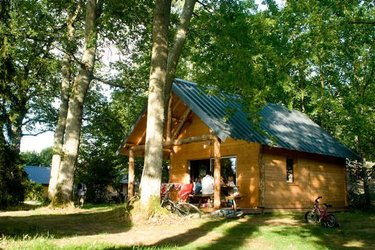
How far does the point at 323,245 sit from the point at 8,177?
19348mm

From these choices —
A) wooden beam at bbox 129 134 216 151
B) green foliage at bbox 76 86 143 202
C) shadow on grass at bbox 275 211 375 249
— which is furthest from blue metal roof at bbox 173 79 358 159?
green foliage at bbox 76 86 143 202

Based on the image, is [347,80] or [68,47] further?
[347,80]

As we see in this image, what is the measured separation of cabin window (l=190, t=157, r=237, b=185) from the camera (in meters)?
19.4

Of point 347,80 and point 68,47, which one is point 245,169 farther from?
point 347,80

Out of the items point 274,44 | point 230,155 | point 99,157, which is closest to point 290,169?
point 230,155

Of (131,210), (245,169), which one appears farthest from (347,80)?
(131,210)

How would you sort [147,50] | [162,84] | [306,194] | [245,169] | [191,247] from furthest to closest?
[147,50], [306,194], [245,169], [162,84], [191,247]

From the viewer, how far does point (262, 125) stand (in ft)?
65.7

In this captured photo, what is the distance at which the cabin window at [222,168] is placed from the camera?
763 inches

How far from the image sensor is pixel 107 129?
29875 mm

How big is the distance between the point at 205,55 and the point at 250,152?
5.15 m

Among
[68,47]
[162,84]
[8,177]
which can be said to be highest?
[68,47]

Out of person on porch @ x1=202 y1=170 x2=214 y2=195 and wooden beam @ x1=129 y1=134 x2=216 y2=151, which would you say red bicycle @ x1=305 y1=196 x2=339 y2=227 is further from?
wooden beam @ x1=129 y1=134 x2=216 y2=151

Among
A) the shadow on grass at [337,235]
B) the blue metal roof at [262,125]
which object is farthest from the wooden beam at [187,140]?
the shadow on grass at [337,235]
